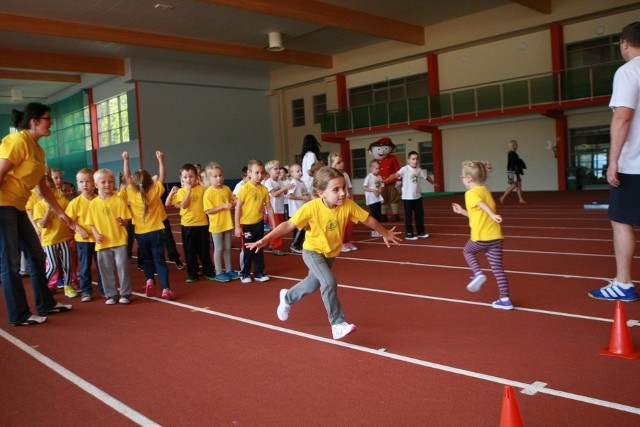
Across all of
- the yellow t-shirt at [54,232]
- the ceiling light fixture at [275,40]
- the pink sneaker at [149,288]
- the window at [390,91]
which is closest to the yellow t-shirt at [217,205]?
the pink sneaker at [149,288]

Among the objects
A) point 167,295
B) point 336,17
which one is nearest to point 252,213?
point 167,295

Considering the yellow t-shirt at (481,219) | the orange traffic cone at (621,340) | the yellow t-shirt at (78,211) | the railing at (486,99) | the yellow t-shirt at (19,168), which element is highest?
the railing at (486,99)

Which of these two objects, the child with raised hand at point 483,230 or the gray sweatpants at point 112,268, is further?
the gray sweatpants at point 112,268

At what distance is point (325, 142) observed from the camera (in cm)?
3369

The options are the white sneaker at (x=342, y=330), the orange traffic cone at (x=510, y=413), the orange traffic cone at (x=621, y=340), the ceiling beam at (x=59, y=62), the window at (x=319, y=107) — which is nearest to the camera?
the orange traffic cone at (x=510, y=413)

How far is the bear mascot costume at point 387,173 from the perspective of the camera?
13.8 meters

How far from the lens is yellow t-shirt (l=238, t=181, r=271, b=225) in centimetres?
789

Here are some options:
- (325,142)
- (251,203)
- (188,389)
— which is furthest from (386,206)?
(325,142)

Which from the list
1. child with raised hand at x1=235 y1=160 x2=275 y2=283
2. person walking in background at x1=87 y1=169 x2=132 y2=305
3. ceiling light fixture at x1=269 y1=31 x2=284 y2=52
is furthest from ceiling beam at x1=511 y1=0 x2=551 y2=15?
person walking in background at x1=87 y1=169 x2=132 y2=305

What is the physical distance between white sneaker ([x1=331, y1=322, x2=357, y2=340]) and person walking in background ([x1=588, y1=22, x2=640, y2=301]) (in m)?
2.71

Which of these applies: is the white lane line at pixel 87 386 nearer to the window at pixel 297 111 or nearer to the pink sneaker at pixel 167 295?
the pink sneaker at pixel 167 295

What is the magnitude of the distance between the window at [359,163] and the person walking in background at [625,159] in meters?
26.2

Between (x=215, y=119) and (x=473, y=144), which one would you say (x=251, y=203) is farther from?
(x=215, y=119)

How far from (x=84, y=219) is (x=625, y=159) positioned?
6011mm
